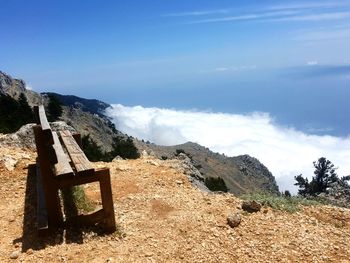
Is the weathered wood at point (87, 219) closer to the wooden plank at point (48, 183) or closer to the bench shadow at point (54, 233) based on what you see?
the bench shadow at point (54, 233)

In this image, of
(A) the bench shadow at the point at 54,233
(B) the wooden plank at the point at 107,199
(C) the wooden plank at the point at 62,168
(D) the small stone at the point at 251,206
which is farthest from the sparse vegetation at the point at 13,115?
(D) the small stone at the point at 251,206

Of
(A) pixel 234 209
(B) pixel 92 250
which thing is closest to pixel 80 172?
(B) pixel 92 250

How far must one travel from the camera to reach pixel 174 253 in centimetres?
780

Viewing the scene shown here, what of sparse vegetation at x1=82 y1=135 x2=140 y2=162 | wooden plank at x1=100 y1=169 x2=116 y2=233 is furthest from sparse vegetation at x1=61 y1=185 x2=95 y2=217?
sparse vegetation at x1=82 y1=135 x2=140 y2=162

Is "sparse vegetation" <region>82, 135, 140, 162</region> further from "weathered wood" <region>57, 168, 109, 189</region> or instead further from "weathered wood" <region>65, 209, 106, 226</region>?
"weathered wood" <region>57, 168, 109, 189</region>

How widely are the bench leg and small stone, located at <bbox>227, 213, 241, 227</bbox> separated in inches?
109

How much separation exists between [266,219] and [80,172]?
Result: 4783 millimetres

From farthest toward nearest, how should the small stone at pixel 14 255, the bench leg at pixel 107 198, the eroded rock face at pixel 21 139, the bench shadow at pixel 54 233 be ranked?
the eroded rock face at pixel 21 139 → the bench leg at pixel 107 198 → the bench shadow at pixel 54 233 → the small stone at pixel 14 255

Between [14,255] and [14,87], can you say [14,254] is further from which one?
[14,87]

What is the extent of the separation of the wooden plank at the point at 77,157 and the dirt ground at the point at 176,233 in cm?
143

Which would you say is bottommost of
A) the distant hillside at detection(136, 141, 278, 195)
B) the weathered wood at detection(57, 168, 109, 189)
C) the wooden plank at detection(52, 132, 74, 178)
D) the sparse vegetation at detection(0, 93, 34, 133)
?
the distant hillside at detection(136, 141, 278, 195)

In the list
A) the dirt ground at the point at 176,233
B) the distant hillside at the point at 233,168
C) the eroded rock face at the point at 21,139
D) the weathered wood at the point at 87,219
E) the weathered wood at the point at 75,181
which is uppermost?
the eroded rock face at the point at 21,139

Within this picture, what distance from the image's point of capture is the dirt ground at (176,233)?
299 inches

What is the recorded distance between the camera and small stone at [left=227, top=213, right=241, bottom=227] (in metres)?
9.02
